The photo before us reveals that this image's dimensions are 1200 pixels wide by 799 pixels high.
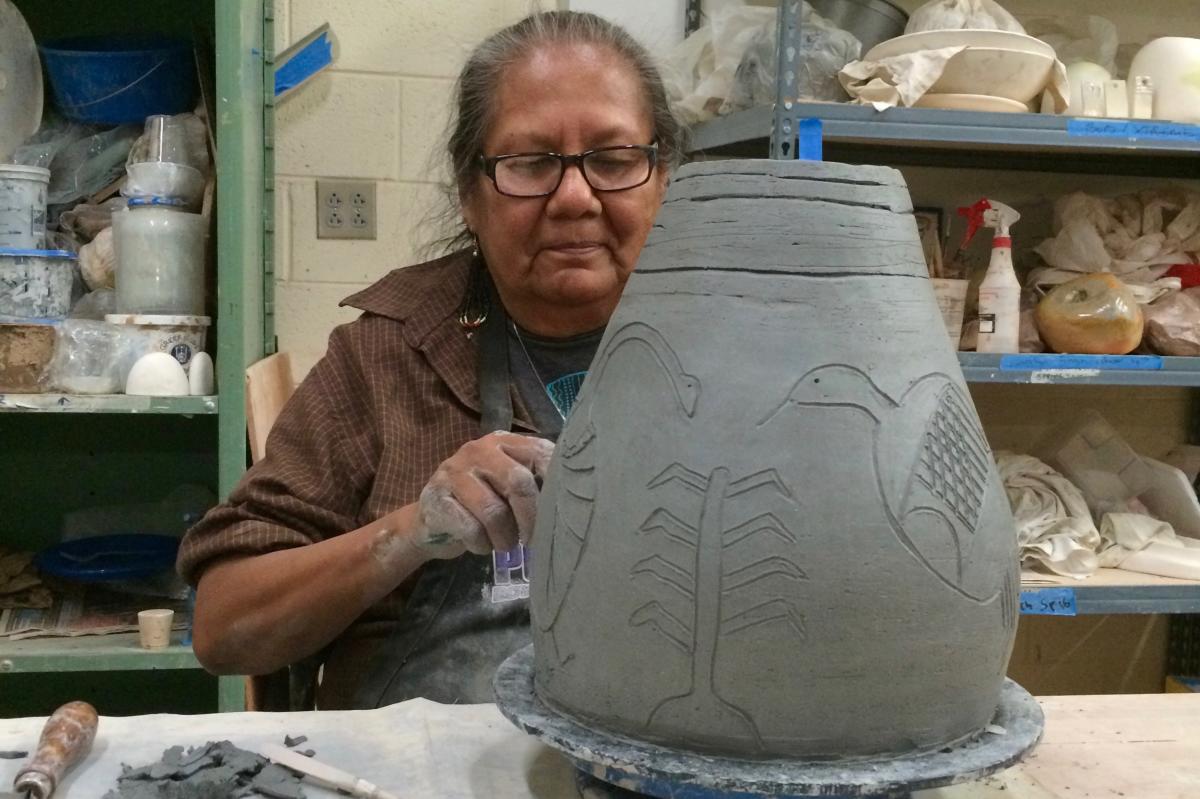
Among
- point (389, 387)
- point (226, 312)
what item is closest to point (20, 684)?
point (226, 312)

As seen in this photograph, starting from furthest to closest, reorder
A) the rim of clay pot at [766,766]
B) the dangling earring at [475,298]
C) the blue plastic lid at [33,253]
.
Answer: the blue plastic lid at [33,253], the dangling earring at [475,298], the rim of clay pot at [766,766]

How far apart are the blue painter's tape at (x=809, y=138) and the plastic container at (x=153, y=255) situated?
1.01 m

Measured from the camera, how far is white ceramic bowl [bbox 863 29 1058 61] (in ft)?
5.72

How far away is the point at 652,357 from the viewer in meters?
0.75

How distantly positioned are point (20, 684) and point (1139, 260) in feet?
7.71

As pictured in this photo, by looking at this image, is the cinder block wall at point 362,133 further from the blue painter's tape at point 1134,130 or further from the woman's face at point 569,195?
the blue painter's tape at point 1134,130

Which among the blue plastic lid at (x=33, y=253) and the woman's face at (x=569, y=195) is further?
the blue plastic lid at (x=33, y=253)

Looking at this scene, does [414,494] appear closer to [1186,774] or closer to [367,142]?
[1186,774]

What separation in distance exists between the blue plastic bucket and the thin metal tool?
4.35 feet

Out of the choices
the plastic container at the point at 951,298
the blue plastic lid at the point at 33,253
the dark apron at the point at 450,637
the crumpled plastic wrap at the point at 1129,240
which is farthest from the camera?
the crumpled plastic wrap at the point at 1129,240

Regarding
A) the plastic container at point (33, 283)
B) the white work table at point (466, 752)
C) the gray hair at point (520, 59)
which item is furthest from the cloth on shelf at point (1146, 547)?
the plastic container at point (33, 283)

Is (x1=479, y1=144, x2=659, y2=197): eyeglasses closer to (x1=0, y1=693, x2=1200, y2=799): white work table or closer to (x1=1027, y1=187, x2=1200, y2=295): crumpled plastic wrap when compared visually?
(x1=0, y1=693, x2=1200, y2=799): white work table

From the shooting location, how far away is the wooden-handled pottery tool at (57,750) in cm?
76

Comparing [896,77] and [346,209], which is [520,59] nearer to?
[896,77]
